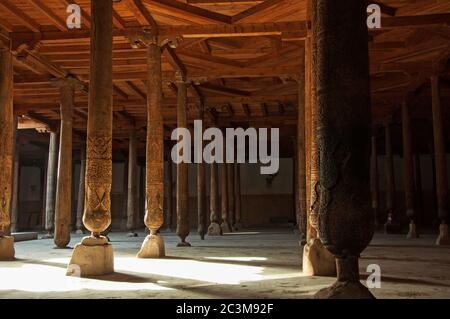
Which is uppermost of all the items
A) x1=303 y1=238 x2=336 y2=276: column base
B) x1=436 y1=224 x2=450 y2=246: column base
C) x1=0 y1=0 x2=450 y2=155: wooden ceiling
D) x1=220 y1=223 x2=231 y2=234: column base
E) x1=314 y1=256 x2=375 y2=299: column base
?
x1=0 y1=0 x2=450 y2=155: wooden ceiling

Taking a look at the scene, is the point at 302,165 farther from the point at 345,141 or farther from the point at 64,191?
the point at 345,141

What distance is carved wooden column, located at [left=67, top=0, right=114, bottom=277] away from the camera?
712 centimetres

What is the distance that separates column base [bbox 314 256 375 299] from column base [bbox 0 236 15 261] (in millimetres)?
8155

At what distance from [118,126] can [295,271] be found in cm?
1659

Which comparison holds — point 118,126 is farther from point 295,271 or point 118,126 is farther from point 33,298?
point 33,298

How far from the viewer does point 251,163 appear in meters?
32.6

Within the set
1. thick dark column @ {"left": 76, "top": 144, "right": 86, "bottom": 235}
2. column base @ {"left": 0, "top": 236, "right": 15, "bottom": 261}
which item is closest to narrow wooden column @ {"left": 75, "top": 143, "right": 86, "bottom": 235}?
thick dark column @ {"left": 76, "top": 144, "right": 86, "bottom": 235}

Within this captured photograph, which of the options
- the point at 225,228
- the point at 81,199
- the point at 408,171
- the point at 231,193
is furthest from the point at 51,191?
the point at 408,171

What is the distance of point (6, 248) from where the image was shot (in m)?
10.1

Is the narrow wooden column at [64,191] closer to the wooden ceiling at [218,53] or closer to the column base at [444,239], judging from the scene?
the wooden ceiling at [218,53]

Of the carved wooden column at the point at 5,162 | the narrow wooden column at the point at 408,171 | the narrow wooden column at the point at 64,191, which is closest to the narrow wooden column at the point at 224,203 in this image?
the narrow wooden column at the point at 408,171

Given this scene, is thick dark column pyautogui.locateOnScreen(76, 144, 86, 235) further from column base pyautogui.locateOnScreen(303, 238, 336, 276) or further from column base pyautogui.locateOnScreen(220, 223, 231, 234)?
column base pyautogui.locateOnScreen(303, 238, 336, 276)

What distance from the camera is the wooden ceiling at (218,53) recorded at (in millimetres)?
10586

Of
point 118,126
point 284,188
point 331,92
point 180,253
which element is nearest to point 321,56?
point 331,92
